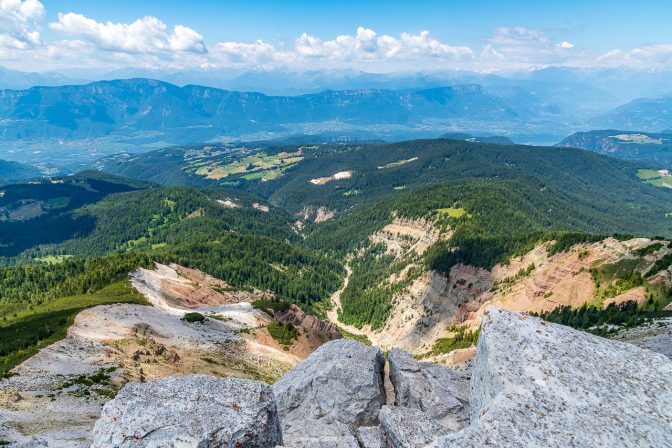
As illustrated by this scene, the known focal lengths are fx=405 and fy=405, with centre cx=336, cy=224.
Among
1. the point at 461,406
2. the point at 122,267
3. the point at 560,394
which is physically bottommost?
the point at 122,267

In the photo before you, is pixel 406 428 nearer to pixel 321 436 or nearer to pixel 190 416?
pixel 321 436

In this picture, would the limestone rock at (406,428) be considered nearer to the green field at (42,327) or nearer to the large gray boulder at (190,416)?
the large gray boulder at (190,416)

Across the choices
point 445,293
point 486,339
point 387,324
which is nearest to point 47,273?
point 387,324

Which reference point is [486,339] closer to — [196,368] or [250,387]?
[250,387]

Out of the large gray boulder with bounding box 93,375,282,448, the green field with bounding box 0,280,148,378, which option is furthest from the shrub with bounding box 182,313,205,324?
the large gray boulder with bounding box 93,375,282,448

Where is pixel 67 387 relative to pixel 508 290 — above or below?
above

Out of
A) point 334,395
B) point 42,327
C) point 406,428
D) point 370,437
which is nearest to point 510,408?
point 406,428

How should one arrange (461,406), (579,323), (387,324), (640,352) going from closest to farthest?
1. (640,352)
2. (461,406)
3. (579,323)
4. (387,324)

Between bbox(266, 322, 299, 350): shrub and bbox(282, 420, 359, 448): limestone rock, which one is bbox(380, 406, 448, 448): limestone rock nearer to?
bbox(282, 420, 359, 448): limestone rock
